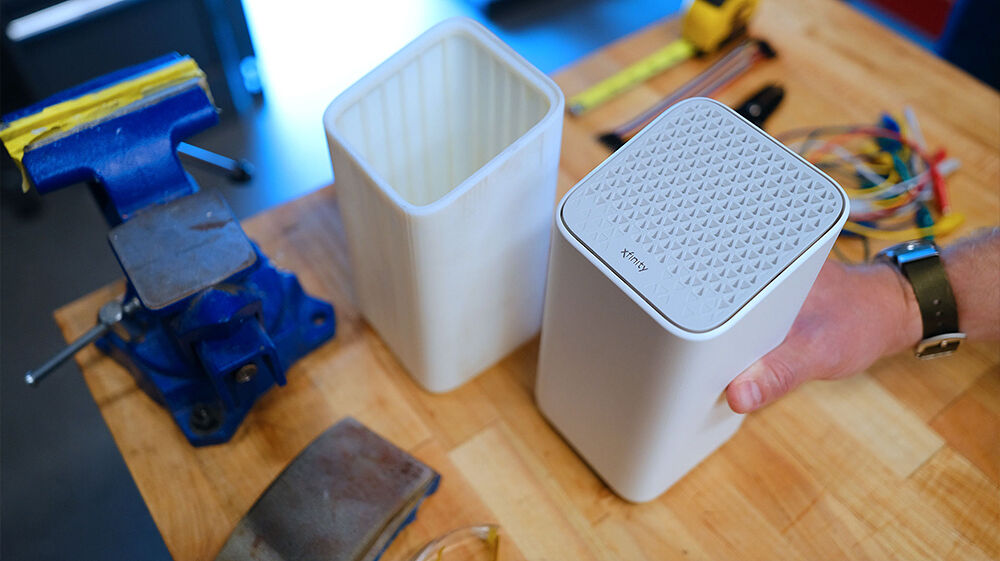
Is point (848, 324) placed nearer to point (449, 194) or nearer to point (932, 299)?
point (932, 299)

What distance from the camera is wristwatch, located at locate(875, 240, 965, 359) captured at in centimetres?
58

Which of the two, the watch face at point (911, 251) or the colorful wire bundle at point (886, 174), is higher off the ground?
the watch face at point (911, 251)

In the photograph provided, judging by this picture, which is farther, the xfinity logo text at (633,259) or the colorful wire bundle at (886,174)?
the colorful wire bundle at (886,174)

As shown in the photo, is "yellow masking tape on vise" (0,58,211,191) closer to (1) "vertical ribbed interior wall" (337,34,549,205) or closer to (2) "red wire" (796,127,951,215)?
(1) "vertical ribbed interior wall" (337,34,549,205)

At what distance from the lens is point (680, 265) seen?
0.41 m

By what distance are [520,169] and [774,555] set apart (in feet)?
1.02

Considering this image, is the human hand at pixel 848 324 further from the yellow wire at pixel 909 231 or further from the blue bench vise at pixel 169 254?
the blue bench vise at pixel 169 254

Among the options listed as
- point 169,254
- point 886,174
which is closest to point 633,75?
point 886,174

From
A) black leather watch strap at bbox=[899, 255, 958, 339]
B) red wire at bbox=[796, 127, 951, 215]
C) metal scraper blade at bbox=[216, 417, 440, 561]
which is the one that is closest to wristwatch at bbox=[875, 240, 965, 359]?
black leather watch strap at bbox=[899, 255, 958, 339]

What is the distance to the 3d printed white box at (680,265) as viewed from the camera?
406 mm

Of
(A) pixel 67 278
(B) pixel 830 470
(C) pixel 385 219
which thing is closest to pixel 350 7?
(A) pixel 67 278

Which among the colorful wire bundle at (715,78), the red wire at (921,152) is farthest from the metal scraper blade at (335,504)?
the red wire at (921,152)

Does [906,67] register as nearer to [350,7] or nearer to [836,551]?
[836,551]

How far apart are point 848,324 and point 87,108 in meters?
0.56
